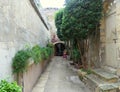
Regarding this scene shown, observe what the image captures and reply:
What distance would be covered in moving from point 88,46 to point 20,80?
20.2 ft

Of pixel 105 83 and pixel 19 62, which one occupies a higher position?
pixel 19 62

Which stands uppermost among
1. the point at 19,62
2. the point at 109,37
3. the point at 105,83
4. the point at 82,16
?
the point at 82,16

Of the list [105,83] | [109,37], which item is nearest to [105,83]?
[105,83]

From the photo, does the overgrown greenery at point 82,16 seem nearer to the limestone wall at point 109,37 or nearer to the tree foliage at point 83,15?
the tree foliage at point 83,15

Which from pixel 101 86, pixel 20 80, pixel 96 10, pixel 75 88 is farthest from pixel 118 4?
pixel 20 80

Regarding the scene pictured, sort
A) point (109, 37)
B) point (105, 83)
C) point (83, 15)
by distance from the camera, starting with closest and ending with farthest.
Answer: point (105, 83) → point (109, 37) → point (83, 15)

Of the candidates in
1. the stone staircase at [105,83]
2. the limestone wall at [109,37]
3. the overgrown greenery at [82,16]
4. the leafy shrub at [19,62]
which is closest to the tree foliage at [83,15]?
the overgrown greenery at [82,16]

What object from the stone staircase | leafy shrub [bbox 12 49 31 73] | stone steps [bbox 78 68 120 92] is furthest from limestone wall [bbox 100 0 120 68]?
leafy shrub [bbox 12 49 31 73]

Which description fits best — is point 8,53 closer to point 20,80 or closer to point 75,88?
point 20,80

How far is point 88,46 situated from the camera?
1073 cm

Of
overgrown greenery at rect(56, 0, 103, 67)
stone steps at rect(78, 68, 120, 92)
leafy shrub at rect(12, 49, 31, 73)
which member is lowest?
stone steps at rect(78, 68, 120, 92)

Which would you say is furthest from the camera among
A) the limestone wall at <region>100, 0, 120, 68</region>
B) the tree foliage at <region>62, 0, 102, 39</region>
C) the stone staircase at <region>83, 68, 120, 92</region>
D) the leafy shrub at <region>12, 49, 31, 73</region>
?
the tree foliage at <region>62, 0, 102, 39</region>

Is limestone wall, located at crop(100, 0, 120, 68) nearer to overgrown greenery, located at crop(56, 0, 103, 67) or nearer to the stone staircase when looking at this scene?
overgrown greenery, located at crop(56, 0, 103, 67)

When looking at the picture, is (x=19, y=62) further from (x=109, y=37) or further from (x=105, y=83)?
(x=109, y=37)
